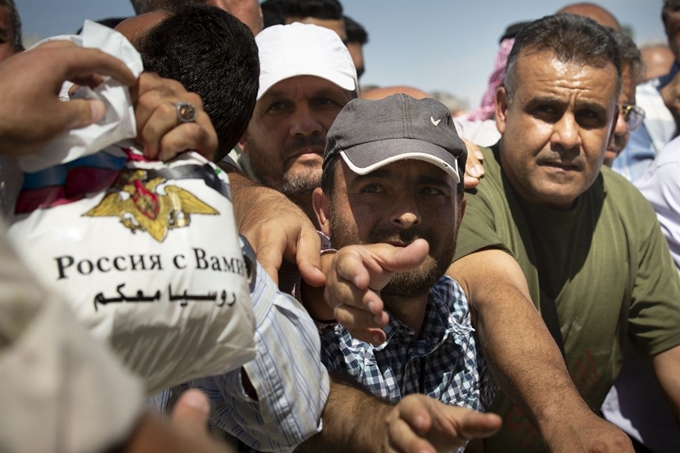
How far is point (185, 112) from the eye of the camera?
4.64 feet

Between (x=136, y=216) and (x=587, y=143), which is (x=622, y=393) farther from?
(x=136, y=216)

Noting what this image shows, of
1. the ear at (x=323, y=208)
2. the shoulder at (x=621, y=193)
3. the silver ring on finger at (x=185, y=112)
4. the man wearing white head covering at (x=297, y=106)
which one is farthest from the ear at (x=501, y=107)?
the silver ring on finger at (x=185, y=112)

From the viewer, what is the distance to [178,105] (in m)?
1.41

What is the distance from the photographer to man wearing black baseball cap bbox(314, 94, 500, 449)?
2246mm

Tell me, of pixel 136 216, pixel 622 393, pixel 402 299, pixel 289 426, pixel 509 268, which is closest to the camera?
pixel 136 216

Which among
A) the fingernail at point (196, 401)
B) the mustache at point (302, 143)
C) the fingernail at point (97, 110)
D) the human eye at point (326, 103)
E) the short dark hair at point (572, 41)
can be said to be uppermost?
the fingernail at point (97, 110)

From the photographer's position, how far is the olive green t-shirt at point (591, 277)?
314cm

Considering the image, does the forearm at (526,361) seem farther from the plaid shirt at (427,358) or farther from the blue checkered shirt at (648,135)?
the blue checkered shirt at (648,135)

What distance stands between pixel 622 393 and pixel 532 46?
60.1 inches

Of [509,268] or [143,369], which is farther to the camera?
[509,268]

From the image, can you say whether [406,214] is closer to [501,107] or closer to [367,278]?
[367,278]

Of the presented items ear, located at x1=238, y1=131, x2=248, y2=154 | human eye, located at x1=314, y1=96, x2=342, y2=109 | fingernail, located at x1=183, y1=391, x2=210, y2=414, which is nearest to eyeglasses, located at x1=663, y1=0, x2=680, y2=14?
human eye, located at x1=314, y1=96, x2=342, y2=109

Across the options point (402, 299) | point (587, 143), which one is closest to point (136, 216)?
point (402, 299)

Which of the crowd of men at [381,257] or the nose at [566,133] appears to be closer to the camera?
the crowd of men at [381,257]
